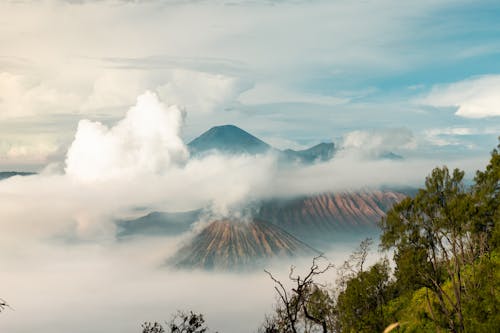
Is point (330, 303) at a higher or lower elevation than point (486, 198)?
lower

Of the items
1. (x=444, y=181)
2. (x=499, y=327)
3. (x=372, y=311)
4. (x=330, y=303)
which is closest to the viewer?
(x=499, y=327)

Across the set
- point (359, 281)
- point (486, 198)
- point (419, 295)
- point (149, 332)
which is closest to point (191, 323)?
point (149, 332)

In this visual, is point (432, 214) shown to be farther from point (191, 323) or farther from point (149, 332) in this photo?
point (149, 332)

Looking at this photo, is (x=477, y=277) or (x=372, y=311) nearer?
(x=477, y=277)

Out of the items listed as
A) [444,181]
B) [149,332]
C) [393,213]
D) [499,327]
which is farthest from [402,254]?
[149,332]

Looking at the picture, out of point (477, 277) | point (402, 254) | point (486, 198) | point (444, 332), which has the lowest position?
point (444, 332)

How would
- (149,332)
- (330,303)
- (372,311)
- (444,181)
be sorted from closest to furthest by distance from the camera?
1. (149,332)
2. (444,181)
3. (372,311)
4. (330,303)

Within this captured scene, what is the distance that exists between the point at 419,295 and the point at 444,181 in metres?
31.3

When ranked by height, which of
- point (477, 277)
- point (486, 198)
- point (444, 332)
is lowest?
point (444, 332)

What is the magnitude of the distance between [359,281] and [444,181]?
19072 millimetres

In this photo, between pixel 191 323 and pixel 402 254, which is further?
pixel 402 254

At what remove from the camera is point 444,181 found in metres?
73.1

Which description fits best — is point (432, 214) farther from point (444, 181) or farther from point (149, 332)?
point (149, 332)

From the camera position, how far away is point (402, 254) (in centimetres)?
7038
